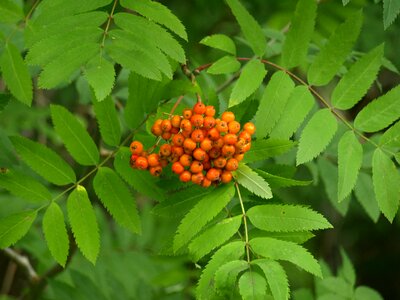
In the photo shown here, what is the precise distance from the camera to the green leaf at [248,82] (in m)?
1.90

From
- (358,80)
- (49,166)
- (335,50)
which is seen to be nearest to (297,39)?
(335,50)

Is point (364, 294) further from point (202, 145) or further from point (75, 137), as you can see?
point (75, 137)

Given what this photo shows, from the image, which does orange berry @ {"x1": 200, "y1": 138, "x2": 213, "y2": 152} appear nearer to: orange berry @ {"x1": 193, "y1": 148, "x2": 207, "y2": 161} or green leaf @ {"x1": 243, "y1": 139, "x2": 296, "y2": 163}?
orange berry @ {"x1": 193, "y1": 148, "x2": 207, "y2": 161}

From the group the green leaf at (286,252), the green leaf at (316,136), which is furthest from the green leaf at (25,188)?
the green leaf at (316,136)

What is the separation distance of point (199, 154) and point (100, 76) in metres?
0.35

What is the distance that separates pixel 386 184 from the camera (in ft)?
6.11

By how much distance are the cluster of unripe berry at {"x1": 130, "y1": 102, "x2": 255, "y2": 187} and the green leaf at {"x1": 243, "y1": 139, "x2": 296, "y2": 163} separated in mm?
85

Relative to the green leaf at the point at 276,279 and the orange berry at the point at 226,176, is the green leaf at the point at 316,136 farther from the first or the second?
the green leaf at the point at 276,279

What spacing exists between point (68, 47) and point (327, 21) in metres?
2.35

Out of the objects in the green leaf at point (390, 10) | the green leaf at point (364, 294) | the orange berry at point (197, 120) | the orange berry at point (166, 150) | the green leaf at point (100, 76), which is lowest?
the green leaf at point (364, 294)

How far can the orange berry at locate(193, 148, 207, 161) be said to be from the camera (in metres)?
1.72

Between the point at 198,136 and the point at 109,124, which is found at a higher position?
the point at 198,136

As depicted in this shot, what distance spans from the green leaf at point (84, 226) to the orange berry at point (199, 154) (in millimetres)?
402

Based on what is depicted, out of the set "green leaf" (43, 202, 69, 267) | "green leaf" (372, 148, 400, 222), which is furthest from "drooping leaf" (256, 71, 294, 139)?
"green leaf" (43, 202, 69, 267)
